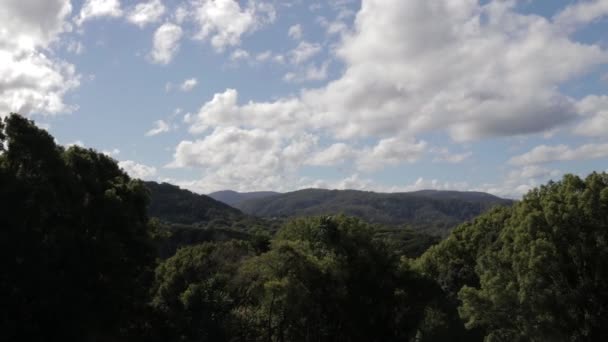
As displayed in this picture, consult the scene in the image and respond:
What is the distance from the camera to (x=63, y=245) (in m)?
23.3

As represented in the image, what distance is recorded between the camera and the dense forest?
2288 centimetres

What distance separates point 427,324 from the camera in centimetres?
4041

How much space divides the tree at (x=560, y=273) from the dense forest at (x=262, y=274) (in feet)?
0.24

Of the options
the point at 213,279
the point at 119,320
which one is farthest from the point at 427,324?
the point at 119,320

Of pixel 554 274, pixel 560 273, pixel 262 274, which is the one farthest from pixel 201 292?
pixel 560 273

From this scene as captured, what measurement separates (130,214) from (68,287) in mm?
4721

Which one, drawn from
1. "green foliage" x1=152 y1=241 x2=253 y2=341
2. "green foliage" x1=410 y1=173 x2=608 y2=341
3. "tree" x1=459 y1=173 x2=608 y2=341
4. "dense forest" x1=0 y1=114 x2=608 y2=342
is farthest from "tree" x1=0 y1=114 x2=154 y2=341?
"tree" x1=459 y1=173 x2=608 y2=341

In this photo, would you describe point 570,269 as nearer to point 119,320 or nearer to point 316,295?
point 316,295

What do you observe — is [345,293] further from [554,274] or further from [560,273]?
[560,273]

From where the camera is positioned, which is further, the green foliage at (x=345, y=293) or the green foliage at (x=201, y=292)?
the green foliage at (x=345, y=293)

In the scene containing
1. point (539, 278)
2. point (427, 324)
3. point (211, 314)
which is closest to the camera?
point (539, 278)

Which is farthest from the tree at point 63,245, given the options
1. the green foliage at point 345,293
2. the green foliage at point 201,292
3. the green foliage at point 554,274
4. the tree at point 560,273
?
the tree at point 560,273

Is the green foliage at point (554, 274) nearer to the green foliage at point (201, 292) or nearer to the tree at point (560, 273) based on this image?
the tree at point (560, 273)

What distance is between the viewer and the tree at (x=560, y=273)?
2972cm
